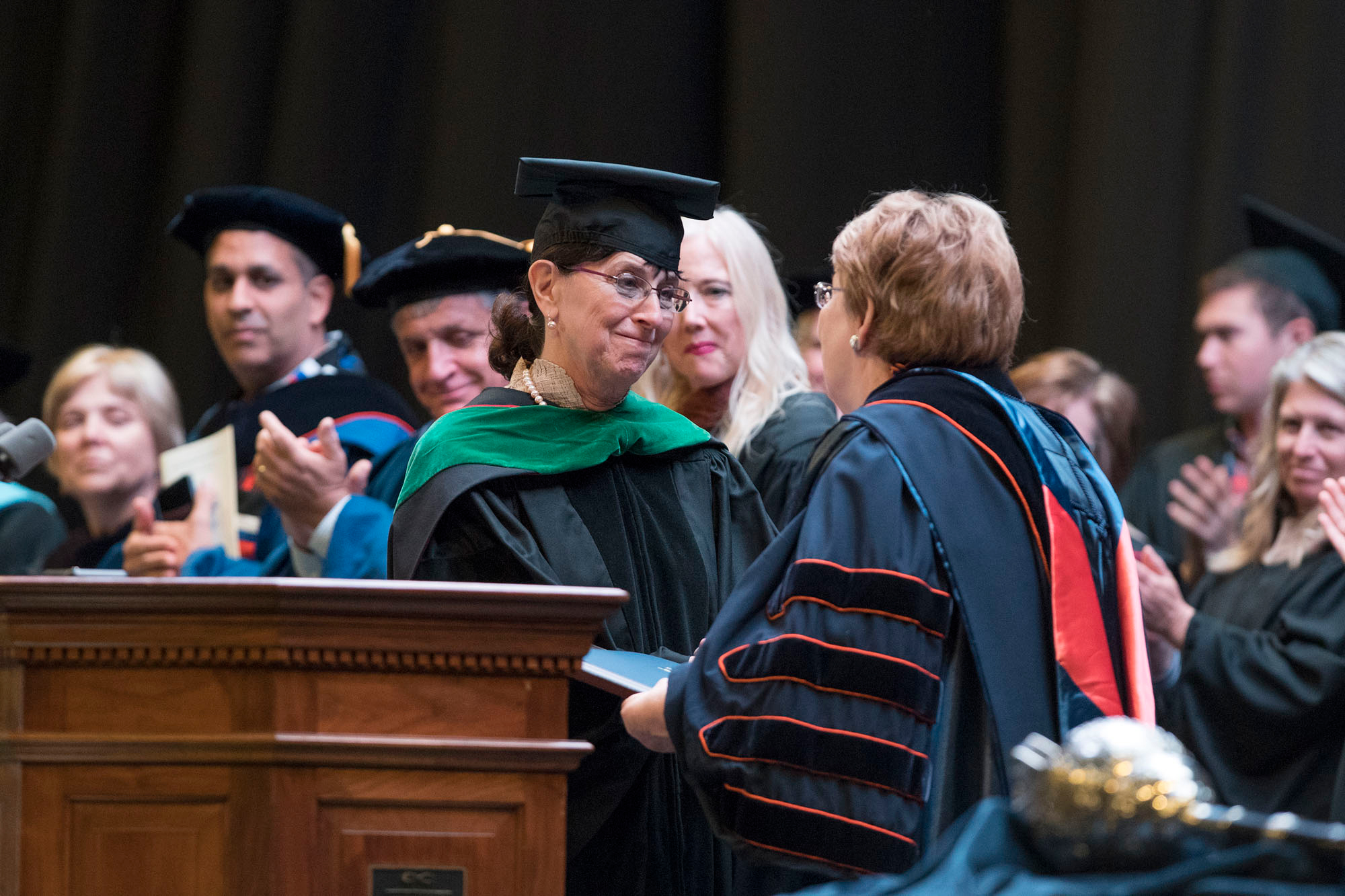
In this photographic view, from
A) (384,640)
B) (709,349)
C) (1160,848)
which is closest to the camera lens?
(1160,848)

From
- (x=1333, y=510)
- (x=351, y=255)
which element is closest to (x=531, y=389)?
(x=351, y=255)

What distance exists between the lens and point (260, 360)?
4.48 meters

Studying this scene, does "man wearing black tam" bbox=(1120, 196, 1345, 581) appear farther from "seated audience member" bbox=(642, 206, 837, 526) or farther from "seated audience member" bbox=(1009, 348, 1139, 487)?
"seated audience member" bbox=(642, 206, 837, 526)

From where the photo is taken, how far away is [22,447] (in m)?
2.20

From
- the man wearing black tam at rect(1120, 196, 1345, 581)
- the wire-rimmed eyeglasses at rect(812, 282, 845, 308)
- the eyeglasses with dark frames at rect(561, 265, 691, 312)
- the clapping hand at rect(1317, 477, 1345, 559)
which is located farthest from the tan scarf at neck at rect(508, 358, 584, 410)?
the man wearing black tam at rect(1120, 196, 1345, 581)

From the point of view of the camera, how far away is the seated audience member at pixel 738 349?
3.48 meters

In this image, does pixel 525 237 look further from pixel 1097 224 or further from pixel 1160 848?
pixel 1160 848

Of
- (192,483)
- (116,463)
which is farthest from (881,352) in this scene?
(116,463)

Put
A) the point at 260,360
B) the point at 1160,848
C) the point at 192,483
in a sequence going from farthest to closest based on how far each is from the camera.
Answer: the point at 260,360 < the point at 192,483 < the point at 1160,848

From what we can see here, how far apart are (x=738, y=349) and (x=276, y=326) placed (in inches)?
65.0

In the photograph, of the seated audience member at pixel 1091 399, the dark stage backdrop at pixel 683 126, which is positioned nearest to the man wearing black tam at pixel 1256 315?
the seated audience member at pixel 1091 399

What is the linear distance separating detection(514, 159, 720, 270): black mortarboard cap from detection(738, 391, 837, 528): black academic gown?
798 mm

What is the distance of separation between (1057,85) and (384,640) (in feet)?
15.6

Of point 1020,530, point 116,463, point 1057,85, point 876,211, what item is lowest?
point 116,463
